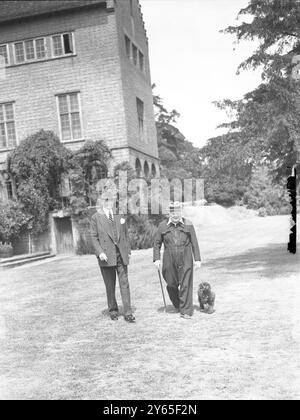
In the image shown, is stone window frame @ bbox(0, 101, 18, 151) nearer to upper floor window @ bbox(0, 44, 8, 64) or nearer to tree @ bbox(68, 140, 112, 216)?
upper floor window @ bbox(0, 44, 8, 64)

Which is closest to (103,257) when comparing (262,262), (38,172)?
(262,262)

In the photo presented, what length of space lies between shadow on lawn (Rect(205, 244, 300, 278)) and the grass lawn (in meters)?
0.36

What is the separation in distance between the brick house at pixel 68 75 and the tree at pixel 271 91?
11654 millimetres

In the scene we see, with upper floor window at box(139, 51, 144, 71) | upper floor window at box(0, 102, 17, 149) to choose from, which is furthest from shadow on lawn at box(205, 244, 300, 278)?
upper floor window at box(139, 51, 144, 71)

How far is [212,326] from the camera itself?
762 centimetres

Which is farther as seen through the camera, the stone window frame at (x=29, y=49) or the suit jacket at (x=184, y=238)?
the stone window frame at (x=29, y=49)

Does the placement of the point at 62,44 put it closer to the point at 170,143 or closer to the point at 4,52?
the point at 4,52

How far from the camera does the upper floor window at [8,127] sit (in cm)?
2512

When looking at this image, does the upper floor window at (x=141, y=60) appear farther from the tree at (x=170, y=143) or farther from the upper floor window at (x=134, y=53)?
the tree at (x=170, y=143)

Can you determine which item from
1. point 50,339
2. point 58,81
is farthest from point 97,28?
point 50,339

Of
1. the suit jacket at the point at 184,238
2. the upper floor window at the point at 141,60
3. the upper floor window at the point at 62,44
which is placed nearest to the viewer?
the suit jacket at the point at 184,238

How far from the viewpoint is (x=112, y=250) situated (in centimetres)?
837

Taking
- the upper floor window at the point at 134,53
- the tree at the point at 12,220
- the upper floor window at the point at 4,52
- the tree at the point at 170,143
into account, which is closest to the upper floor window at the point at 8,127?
the upper floor window at the point at 4,52

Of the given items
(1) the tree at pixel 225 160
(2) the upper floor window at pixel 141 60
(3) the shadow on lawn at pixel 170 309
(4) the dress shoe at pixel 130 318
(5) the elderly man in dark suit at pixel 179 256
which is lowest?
(3) the shadow on lawn at pixel 170 309
